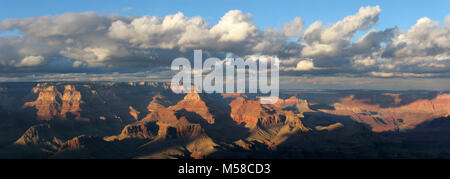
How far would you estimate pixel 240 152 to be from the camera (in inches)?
7736

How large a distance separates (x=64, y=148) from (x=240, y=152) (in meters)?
113
